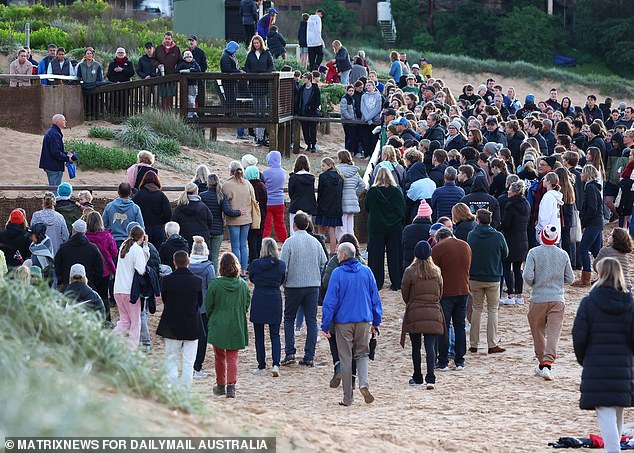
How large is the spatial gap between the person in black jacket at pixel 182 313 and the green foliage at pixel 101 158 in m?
→ 10.7

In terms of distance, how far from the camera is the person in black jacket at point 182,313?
39.3 feet

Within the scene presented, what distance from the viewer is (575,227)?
703 inches

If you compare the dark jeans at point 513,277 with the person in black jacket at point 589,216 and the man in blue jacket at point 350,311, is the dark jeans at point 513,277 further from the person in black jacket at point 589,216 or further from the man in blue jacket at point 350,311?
the man in blue jacket at point 350,311

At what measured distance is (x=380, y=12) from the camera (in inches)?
2340

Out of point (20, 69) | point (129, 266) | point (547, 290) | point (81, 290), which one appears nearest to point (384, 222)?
point (547, 290)

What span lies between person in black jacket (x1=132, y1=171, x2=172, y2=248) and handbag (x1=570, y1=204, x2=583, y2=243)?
238 inches

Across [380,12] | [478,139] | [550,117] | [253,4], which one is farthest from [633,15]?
[478,139]

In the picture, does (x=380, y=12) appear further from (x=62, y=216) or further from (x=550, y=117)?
(x=62, y=216)

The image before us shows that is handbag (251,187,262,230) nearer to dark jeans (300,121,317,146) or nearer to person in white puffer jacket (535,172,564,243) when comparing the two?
person in white puffer jacket (535,172,564,243)

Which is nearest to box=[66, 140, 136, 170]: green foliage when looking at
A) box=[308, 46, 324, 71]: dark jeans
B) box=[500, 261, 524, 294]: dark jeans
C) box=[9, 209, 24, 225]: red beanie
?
box=[9, 209, 24, 225]: red beanie

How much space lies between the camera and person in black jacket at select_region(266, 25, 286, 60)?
33.8m

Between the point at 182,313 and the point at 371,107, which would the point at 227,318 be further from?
the point at 371,107

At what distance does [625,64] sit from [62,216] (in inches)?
1824

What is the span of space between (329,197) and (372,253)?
1.05 meters
